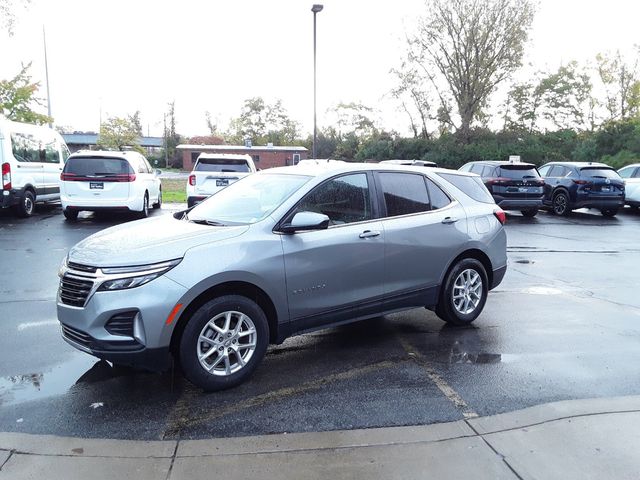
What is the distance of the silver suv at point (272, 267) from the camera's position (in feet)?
12.7

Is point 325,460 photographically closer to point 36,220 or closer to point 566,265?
point 566,265

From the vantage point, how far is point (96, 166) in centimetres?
1309

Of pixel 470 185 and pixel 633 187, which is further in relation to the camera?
pixel 633 187

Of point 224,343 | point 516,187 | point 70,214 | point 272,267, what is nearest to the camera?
point 224,343

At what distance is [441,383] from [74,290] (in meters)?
2.88

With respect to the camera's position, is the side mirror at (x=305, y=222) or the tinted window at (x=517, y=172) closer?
the side mirror at (x=305, y=222)

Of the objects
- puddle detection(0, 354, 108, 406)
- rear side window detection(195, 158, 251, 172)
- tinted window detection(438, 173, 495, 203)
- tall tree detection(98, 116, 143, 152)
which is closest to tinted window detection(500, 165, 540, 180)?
rear side window detection(195, 158, 251, 172)

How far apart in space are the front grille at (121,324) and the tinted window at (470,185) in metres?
3.57

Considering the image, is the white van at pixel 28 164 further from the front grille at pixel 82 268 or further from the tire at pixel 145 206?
the front grille at pixel 82 268

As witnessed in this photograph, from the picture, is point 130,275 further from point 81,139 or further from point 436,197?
point 81,139

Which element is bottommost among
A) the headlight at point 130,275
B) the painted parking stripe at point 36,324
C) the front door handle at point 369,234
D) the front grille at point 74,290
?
the painted parking stripe at point 36,324

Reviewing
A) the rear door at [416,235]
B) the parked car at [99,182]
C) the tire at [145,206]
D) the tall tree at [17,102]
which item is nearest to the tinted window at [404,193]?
the rear door at [416,235]

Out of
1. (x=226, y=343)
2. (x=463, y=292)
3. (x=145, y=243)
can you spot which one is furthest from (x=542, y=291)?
(x=145, y=243)

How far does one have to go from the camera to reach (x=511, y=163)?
1684cm
